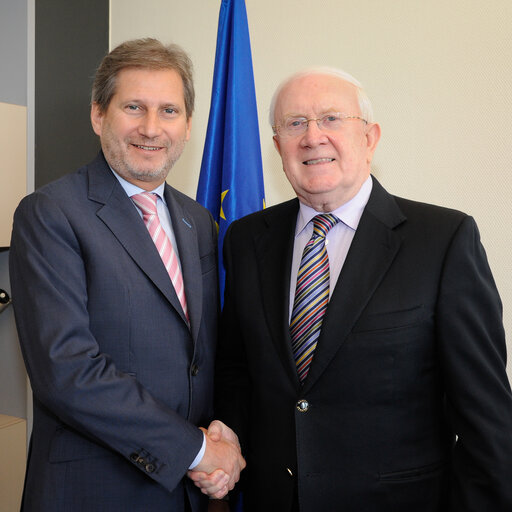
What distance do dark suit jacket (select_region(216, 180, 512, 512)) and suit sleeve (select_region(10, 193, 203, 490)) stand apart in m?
0.31

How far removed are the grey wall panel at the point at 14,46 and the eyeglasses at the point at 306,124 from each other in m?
2.03

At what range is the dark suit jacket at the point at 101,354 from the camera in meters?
1.44

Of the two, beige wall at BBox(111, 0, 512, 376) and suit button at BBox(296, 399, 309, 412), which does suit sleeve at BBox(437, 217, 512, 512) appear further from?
beige wall at BBox(111, 0, 512, 376)

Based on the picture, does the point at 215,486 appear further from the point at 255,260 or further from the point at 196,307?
the point at 255,260

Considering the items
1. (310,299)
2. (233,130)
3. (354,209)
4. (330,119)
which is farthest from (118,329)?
(233,130)

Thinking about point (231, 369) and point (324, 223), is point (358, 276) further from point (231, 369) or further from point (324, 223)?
point (231, 369)

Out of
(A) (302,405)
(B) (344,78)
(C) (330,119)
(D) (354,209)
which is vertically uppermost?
(B) (344,78)

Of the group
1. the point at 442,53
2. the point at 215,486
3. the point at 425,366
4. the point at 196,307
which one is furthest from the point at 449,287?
the point at 442,53

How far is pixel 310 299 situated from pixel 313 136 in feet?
1.55

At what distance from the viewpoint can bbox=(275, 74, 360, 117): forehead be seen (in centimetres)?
162

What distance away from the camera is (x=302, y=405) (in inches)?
57.4

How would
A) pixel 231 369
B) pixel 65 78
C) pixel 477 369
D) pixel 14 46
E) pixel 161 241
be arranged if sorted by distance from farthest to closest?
pixel 65 78 → pixel 14 46 → pixel 231 369 → pixel 161 241 → pixel 477 369

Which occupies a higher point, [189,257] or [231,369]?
[189,257]

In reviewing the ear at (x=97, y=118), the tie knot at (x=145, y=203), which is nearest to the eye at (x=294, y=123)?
the tie knot at (x=145, y=203)
